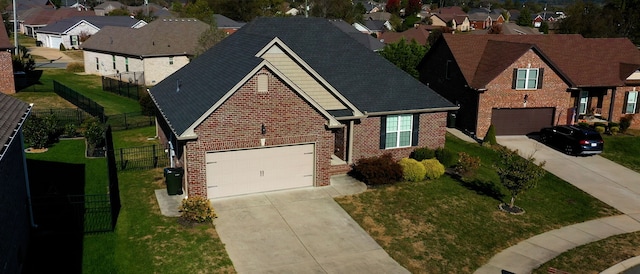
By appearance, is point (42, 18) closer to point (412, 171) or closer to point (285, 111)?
point (285, 111)

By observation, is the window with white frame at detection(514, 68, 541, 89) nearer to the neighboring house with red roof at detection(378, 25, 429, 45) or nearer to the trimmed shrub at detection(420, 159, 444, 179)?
the trimmed shrub at detection(420, 159, 444, 179)

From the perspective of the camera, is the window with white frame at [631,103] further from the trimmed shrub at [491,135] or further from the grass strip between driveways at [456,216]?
the grass strip between driveways at [456,216]

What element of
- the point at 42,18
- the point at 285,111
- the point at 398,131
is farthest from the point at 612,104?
the point at 42,18

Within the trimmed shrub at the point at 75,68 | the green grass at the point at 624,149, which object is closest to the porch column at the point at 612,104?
the green grass at the point at 624,149

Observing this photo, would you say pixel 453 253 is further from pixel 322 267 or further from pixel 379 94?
pixel 379 94

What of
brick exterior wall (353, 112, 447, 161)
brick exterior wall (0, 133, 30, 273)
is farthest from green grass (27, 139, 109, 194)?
brick exterior wall (353, 112, 447, 161)
